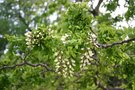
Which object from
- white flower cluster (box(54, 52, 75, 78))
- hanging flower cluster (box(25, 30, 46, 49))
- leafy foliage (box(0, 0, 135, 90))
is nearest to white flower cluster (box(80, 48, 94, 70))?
leafy foliage (box(0, 0, 135, 90))

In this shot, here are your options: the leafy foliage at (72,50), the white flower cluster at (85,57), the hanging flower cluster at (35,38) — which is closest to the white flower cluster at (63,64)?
the leafy foliage at (72,50)

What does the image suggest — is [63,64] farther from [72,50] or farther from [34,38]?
[34,38]

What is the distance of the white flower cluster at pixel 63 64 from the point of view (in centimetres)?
412

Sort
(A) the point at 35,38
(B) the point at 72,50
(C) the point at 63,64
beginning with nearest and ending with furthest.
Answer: (B) the point at 72,50 < (C) the point at 63,64 < (A) the point at 35,38

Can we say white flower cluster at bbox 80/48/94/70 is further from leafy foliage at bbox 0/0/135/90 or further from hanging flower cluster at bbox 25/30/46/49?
hanging flower cluster at bbox 25/30/46/49

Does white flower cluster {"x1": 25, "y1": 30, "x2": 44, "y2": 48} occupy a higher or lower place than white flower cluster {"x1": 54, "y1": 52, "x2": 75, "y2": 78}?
higher

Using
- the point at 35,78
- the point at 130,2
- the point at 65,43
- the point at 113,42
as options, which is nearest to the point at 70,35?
the point at 65,43

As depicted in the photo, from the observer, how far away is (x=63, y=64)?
164 inches

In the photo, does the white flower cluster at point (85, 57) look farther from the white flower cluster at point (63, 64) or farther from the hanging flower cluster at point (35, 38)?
the hanging flower cluster at point (35, 38)

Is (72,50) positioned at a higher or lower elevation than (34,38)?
lower

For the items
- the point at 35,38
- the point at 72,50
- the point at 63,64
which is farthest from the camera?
the point at 35,38

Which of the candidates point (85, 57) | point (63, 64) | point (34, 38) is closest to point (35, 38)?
point (34, 38)

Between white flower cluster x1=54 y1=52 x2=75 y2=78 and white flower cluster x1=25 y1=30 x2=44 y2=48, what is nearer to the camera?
white flower cluster x1=54 y1=52 x2=75 y2=78

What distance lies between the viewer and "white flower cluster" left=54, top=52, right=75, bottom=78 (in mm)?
4125
